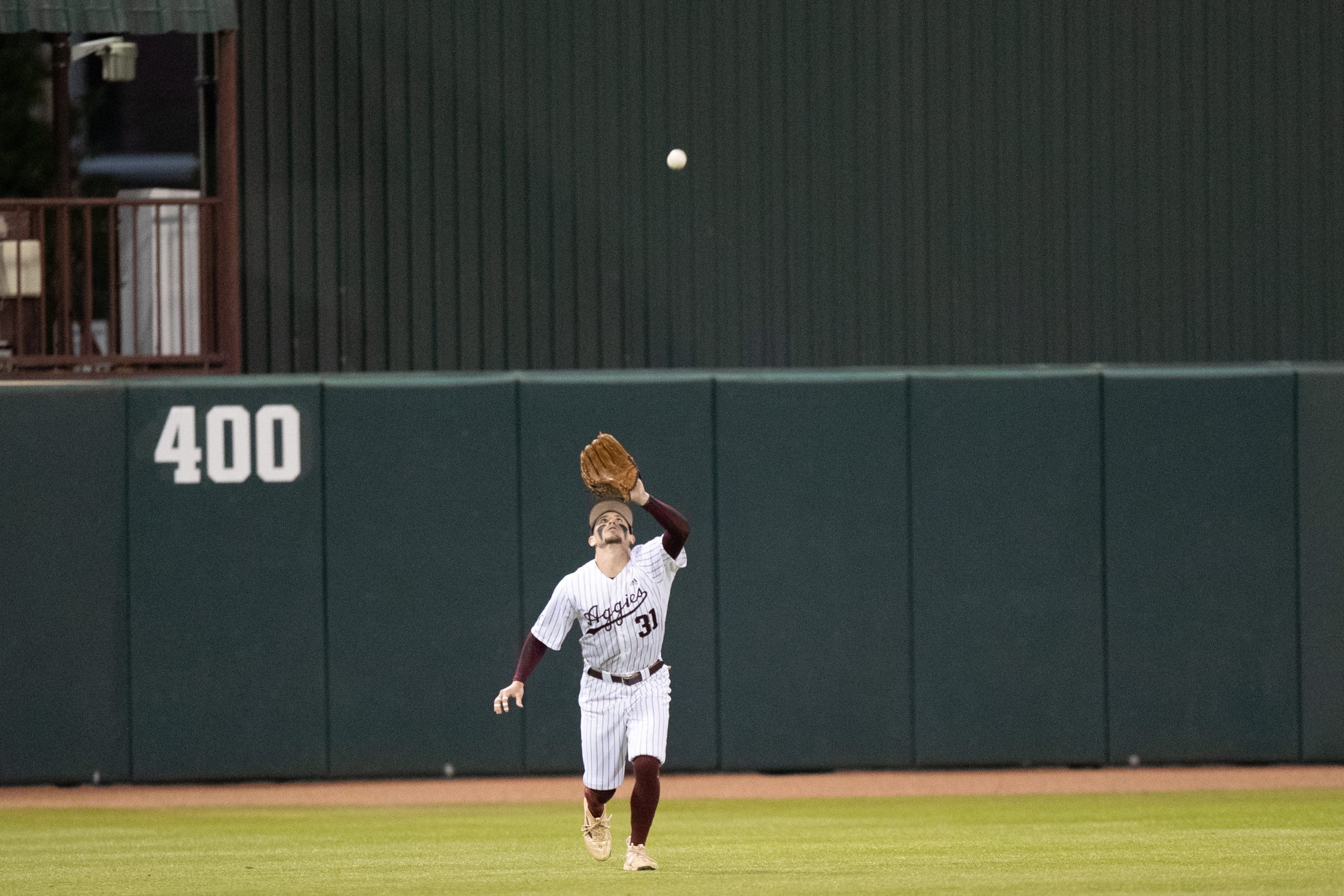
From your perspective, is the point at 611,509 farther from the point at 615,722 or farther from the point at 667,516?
the point at 615,722

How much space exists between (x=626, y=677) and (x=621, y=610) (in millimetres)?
284

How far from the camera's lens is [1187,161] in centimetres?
1218

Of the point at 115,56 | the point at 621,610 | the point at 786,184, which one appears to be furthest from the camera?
the point at 115,56

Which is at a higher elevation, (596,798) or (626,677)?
(626,677)

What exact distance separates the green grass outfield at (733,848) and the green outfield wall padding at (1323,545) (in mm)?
1019

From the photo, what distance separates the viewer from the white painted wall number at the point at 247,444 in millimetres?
10648

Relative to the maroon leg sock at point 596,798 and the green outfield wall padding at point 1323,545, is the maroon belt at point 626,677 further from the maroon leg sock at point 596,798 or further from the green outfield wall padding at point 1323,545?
the green outfield wall padding at point 1323,545

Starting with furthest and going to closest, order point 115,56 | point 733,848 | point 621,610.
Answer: point 115,56
point 733,848
point 621,610

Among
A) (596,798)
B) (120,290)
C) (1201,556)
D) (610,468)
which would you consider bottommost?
(596,798)

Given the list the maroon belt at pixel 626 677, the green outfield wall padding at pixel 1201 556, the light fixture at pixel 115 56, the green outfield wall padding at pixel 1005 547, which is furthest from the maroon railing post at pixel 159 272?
the green outfield wall padding at pixel 1201 556

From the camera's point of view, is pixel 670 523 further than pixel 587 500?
No

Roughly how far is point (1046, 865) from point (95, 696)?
6265 millimetres

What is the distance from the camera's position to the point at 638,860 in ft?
22.0

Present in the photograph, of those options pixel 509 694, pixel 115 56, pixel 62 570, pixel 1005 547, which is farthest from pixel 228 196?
pixel 509 694
